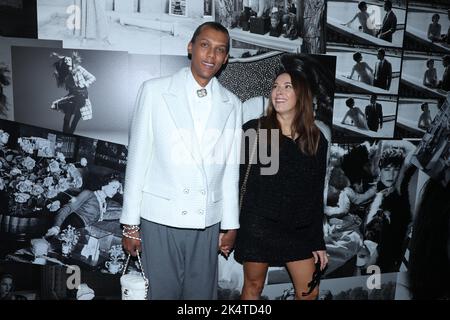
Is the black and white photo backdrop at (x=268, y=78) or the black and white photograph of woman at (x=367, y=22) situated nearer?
the black and white photo backdrop at (x=268, y=78)

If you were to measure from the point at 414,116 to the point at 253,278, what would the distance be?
1713 millimetres

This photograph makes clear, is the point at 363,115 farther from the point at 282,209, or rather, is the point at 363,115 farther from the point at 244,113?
the point at 282,209

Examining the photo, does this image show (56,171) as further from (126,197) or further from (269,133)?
(269,133)

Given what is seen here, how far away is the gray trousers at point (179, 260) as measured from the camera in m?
1.89

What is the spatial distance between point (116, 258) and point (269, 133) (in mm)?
1239

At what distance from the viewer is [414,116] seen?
276cm

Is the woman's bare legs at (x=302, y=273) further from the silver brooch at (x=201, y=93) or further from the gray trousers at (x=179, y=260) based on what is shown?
the silver brooch at (x=201, y=93)

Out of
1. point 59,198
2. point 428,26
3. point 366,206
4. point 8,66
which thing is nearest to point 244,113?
point 366,206

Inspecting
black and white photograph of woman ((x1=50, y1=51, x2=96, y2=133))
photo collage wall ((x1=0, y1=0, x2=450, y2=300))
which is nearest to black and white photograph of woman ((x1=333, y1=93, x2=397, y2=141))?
photo collage wall ((x1=0, y1=0, x2=450, y2=300))

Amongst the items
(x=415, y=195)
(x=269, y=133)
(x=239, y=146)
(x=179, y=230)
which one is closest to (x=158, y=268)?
(x=179, y=230)

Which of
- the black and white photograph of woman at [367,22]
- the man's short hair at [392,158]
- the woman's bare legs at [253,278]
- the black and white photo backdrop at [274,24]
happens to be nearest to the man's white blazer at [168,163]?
the woman's bare legs at [253,278]

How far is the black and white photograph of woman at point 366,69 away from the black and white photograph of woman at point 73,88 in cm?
156

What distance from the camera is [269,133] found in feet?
6.54

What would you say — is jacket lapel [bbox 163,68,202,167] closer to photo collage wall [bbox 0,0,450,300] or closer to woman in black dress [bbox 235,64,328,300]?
woman in black dress [bbox 235,64,328,300]
